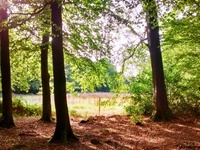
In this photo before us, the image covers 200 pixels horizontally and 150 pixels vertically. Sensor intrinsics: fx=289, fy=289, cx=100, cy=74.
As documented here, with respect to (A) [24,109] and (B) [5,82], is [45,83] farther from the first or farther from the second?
(A) [24,109]

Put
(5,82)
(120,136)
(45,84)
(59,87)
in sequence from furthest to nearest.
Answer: (45,84) → (5,82) → (120,136) → (59,87)

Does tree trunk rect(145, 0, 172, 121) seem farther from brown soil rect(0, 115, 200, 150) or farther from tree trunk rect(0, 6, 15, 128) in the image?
tree trunk rect(0, 6, 15, 128)

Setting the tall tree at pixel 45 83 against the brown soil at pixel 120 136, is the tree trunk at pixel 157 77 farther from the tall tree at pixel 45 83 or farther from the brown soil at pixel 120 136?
the tall tree at pixel 45 83

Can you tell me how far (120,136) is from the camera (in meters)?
11.1

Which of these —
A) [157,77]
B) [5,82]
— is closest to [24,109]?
[5,82]

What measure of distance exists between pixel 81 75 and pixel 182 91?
19.2ft

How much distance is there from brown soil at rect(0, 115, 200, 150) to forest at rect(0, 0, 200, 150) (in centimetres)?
3

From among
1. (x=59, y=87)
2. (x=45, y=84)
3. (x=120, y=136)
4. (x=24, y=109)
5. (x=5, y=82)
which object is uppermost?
(x=5, y=82)

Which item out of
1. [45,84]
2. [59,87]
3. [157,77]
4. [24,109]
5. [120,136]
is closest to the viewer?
[59,87]

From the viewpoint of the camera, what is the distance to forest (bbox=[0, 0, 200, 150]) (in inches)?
364

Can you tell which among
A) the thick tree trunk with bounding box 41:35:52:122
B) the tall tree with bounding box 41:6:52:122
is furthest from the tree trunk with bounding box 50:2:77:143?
the thick tree trunk with bounding box 41:35:52:122

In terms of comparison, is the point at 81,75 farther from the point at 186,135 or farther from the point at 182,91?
the point at 186,135

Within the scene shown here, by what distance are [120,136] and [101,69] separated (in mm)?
5341

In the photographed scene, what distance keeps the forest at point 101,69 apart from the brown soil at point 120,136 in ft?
0.10
